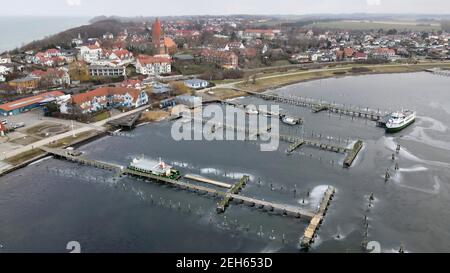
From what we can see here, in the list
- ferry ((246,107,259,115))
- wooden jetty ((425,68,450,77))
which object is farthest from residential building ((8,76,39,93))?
wooden jetty ((425,68,450,77))

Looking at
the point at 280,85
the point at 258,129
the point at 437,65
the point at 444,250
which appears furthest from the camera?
the point at 437,65

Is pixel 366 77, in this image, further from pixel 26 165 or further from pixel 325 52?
pixel 26 165

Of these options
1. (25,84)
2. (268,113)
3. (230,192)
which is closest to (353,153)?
(230,192)

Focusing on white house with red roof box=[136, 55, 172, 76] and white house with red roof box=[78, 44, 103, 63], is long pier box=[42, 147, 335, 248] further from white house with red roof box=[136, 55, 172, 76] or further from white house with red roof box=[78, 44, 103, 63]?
white house with red roof box=[78, 44, 103, 63]

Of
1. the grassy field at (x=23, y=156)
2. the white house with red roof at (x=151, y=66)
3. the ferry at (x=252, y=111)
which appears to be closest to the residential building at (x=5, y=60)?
the white house with red roof at (x=151, y=66)

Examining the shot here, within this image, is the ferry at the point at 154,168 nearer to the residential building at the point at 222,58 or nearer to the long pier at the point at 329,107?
the long pier at the point at 329,107

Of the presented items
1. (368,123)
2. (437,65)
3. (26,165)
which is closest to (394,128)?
(368,123)

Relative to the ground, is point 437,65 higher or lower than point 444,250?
higher
